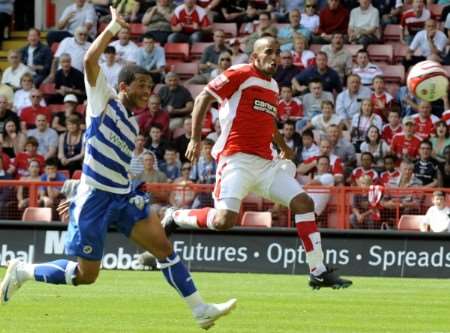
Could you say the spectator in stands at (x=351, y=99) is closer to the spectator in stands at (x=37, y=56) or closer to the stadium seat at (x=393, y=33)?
the stadium seat at (x=393, y=33)

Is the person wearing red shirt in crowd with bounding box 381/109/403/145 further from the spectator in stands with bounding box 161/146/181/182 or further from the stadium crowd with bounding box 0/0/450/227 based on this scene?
the spectator in stands with bounding box 161/146/181/182

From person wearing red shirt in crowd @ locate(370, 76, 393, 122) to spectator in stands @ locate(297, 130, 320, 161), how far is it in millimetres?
1581

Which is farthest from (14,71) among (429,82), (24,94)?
(429,82)

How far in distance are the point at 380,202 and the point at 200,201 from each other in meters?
2.60

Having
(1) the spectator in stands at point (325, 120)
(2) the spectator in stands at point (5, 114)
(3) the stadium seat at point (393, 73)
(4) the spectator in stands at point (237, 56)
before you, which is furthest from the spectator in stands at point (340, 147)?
(2) the spectator in stands at point (5, 114)

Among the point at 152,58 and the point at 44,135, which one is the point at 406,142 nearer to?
the point at 152,58

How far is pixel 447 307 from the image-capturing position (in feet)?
42.0

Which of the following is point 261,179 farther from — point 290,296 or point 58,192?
point 58,192

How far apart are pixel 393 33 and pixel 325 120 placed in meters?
3.59

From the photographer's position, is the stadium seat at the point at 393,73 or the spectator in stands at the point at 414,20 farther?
the spectator in stands at the point at 414,20

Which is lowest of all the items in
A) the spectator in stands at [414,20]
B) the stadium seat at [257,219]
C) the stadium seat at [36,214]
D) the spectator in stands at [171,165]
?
the stadium seat at [36,214]

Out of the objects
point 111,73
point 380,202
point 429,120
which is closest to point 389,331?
point 380,202

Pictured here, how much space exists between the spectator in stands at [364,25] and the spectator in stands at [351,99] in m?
1.78

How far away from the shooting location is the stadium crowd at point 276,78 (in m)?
Result: 20.1
